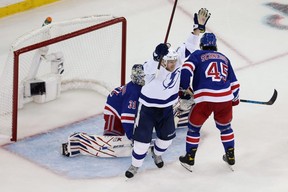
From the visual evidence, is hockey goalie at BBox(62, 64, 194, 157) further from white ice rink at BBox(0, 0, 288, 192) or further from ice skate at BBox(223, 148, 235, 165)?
ice skate at BBox(223, 148, 235, 165)

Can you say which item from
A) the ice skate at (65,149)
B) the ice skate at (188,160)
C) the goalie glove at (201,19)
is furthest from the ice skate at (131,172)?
the goalie glove at (201,19)

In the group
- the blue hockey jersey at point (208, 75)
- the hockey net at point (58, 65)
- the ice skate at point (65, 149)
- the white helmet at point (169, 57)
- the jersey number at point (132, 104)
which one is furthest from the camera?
the hockey net at point (58, 65)

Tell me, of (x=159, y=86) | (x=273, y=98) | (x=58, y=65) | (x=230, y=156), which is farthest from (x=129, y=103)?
(x=273, y=98)

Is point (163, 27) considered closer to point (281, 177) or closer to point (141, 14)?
point (141, 14)

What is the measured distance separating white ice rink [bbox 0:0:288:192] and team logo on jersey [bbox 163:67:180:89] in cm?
62

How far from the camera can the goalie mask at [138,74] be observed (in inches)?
250

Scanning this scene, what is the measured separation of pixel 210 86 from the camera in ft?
20.7

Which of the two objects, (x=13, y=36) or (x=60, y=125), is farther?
(x=13, y=36)

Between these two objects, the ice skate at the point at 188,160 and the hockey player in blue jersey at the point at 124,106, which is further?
the ice skate at the point at 188,160

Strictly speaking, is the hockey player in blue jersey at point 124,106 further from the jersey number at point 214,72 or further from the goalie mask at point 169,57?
the jersey number at point 214,72

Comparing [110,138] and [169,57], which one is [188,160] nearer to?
[110,138]

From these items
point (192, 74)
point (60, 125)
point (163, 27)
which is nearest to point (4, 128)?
point (60, 125)

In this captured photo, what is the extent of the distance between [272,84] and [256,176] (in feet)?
3.96

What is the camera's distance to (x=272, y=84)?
25.0ft
